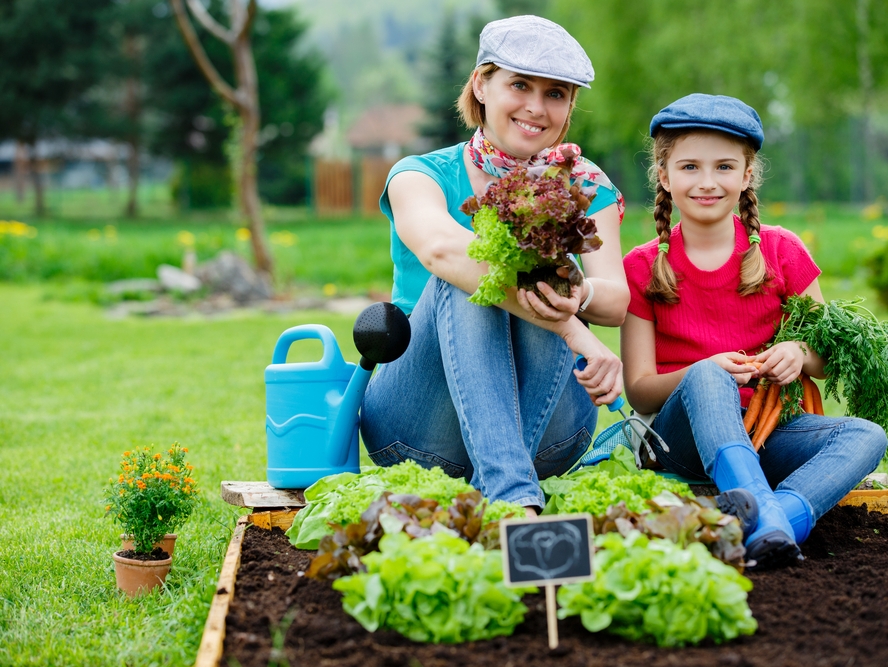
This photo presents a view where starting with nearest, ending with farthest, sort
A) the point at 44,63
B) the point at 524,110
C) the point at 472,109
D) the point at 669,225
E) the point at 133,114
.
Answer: the point at 524,110, the point at 472,109, the point at 669,225, the point at 44,63, the point at 133,114

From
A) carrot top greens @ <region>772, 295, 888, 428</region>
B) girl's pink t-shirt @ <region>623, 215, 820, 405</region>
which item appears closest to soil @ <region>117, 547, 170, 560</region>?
girl's pink t-shirt @ <region>623, 215, 820, 405</region>

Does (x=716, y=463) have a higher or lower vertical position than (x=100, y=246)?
higher

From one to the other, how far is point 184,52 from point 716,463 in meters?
27.0

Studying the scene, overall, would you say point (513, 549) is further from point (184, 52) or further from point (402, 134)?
point (402, 134)

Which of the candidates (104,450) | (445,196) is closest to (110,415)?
(104,450)

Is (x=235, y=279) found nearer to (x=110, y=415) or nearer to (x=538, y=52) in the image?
(x=110, y=415)

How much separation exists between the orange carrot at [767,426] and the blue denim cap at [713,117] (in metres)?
0.79

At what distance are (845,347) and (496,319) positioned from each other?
118 cm

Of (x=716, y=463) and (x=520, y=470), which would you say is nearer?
(x=520, y=470)

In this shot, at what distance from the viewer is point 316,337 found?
281 centimetres

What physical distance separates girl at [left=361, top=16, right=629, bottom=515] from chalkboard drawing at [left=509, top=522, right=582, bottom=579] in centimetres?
44

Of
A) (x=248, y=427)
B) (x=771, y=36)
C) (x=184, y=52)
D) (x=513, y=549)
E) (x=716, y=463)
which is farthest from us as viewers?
(x=184, y=52)

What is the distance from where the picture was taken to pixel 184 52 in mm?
26797

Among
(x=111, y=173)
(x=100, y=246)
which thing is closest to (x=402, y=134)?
(x=111, y=173)
